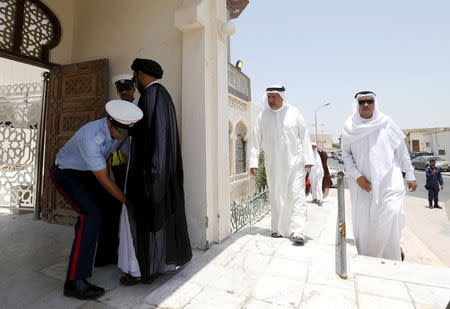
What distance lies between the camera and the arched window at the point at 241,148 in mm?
11494

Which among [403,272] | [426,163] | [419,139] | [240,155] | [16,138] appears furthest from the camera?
[419,139]

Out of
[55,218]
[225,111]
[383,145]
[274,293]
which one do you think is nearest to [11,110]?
[55,218]

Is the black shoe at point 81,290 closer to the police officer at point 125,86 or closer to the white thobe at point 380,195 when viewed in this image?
the police officer at point 125,86

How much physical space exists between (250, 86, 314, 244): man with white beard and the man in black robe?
53.8 inches

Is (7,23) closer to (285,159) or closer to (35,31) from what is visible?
(35,31)

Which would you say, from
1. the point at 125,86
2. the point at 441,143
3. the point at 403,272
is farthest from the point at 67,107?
the point at 441,143

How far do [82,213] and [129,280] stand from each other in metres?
0.58

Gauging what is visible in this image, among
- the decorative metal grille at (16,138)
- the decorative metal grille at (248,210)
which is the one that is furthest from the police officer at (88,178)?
the decorative metal grille at (16,138)

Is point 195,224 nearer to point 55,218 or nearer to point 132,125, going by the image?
point 132,125

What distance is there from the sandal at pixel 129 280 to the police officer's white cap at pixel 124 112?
→ 43.3 inches

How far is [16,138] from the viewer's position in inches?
183

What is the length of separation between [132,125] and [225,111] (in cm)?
129

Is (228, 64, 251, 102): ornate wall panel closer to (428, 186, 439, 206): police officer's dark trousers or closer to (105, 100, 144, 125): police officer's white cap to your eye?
(428, 186, 439, 206): police officer's dark trousers

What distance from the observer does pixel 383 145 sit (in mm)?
2820
